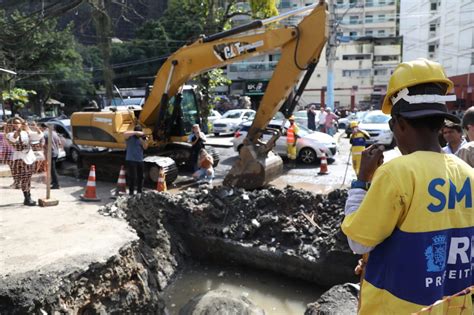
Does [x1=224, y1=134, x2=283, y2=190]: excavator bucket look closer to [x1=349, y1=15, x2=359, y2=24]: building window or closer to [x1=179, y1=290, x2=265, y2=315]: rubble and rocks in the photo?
[x1=179, y1=290, x2=265, y2=315]: rubble and rocks

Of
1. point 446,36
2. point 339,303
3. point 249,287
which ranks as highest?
point 446,36

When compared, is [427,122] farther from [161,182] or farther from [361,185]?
[161,182]

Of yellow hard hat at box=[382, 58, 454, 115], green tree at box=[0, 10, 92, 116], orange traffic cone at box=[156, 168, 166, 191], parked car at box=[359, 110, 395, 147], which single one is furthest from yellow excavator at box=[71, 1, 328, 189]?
green tree at box=[0, 10, 92, 116]

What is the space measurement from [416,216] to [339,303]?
316cm

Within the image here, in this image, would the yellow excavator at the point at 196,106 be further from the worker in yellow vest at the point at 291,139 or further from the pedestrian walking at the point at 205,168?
the worker in yellow vest at the point at 291,139

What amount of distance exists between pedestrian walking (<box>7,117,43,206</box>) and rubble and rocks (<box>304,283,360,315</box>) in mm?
6056

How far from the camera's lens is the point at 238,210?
743 cm

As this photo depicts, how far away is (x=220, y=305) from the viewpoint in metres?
5.41

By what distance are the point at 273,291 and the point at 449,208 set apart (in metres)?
4.84

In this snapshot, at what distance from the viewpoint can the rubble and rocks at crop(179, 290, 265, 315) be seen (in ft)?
17.5

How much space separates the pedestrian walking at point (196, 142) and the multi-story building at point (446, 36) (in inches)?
1078

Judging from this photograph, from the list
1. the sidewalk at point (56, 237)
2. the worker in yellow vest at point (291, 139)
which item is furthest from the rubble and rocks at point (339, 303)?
the worker in yellow vest at point (291, 139)

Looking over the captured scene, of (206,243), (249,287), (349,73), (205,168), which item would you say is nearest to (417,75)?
(249,287)

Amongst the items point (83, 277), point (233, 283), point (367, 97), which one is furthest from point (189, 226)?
point (367, 97)
